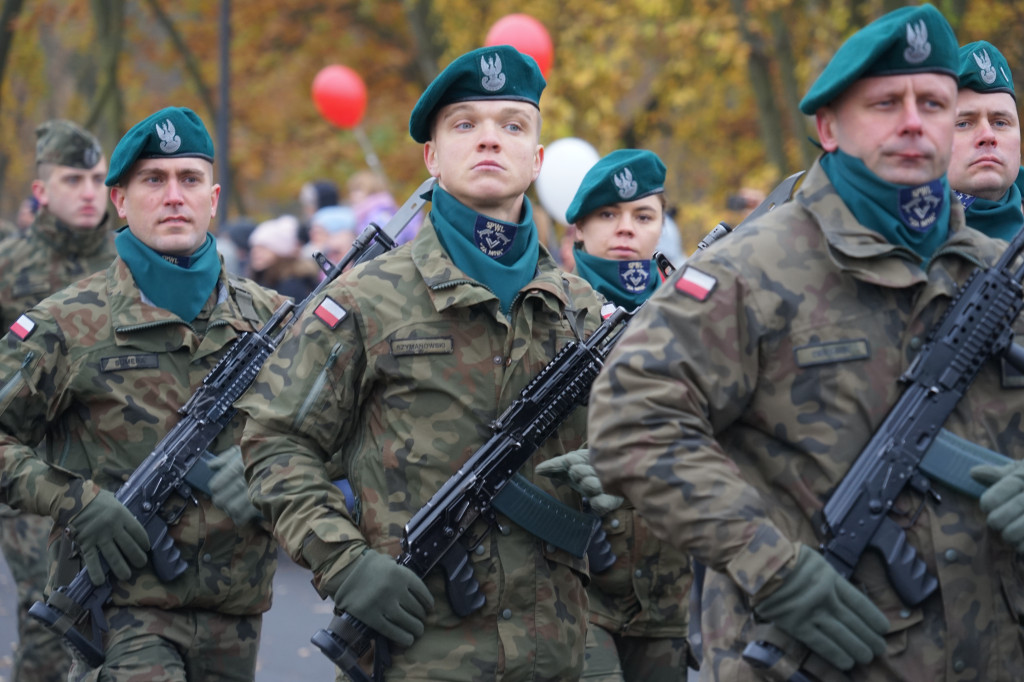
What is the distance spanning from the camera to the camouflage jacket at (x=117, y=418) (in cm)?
479

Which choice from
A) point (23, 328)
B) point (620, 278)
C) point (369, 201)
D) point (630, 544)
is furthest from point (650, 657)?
point (369, 201)

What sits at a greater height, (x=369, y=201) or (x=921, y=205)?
(x=921, y=205)

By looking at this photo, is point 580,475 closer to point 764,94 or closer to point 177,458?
point 177,458

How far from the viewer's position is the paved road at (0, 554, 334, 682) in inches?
315

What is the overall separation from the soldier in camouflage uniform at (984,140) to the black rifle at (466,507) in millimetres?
1635

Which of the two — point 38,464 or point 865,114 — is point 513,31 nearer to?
point 38,464

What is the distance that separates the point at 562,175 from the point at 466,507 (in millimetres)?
6318

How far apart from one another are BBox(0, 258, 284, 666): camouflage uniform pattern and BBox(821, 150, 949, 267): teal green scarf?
8.44 ft

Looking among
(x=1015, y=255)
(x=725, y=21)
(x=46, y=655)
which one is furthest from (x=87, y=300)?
(x=725, y=21)

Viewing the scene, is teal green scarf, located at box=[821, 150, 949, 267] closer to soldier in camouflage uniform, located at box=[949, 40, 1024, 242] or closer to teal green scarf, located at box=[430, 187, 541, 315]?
teal green scarf, located at box=[430, 187, 541, 315]

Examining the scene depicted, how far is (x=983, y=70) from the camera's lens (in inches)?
187

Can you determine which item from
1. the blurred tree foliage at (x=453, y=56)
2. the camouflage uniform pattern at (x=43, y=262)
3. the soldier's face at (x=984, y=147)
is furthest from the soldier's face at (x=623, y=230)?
the blurred tree foliage at (x=453, y=56)

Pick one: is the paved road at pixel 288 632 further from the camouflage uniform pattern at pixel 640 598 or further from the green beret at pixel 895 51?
the green beret at pixel 895 51

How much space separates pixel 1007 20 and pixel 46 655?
312 inches
